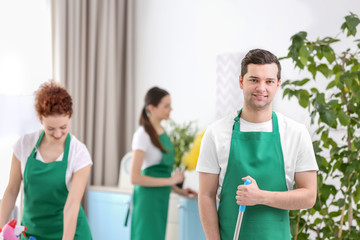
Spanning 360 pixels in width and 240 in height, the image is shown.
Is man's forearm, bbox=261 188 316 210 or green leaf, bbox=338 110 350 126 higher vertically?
green leaf, bbox=338 110 350 126

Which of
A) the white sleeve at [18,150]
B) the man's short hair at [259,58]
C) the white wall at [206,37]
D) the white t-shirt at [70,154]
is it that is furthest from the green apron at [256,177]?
the white wall at [206,37]

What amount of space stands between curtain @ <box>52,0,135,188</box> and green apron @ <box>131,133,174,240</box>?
131 centimetres

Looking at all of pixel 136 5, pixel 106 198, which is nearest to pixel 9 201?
pixel 106 198

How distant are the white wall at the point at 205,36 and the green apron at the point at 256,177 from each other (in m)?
1.95

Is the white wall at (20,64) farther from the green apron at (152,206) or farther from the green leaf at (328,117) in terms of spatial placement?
the green leaf at (328,117)

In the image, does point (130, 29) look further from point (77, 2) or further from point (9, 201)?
point (9, 201)

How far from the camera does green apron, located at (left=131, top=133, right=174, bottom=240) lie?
3.32m

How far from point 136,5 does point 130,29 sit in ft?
0.83

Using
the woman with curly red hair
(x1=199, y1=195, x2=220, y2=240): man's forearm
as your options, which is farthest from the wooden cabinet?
(x1=199, y1=195, x2=220, y2=240): man's forearm

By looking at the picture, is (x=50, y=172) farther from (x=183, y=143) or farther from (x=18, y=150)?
(x=183, y=143)

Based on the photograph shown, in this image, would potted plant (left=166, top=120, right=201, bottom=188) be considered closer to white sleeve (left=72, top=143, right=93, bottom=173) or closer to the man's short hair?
white sleeve (left=72, top=143, right=93, bottom=173)

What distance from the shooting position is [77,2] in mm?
4418

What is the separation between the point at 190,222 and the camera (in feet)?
12.1

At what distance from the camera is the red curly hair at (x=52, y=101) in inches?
86.5
